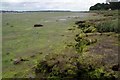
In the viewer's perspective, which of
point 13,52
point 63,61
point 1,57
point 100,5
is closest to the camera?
point 63,61

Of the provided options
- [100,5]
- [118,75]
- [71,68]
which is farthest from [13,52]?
[100,5]

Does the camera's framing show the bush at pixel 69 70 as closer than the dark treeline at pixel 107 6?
Yes

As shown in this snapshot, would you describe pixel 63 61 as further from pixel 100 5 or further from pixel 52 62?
pixel 100 5

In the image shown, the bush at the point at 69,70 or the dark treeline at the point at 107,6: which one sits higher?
the dark treeline at the point at 107,6

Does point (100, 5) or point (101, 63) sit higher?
point (100, 5)

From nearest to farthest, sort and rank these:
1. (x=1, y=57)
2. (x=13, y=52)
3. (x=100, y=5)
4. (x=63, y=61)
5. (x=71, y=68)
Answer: (x=71, y=68) < (x=63, y=61) < (x=1, y=57) < (x=13, y=52) < (x=100, y=5)

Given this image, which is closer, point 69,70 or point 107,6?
point 69,70

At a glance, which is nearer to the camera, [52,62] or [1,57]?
[52,62]

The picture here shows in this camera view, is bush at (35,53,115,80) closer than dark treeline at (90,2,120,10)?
Yes

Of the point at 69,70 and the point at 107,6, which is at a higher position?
the point at 107,6

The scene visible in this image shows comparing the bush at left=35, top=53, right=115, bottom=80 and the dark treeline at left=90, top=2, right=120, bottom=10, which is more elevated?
the dark treeline at left=90, top=2, right=120, bottom=10

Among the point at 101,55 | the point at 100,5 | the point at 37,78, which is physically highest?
the point at 100,5
